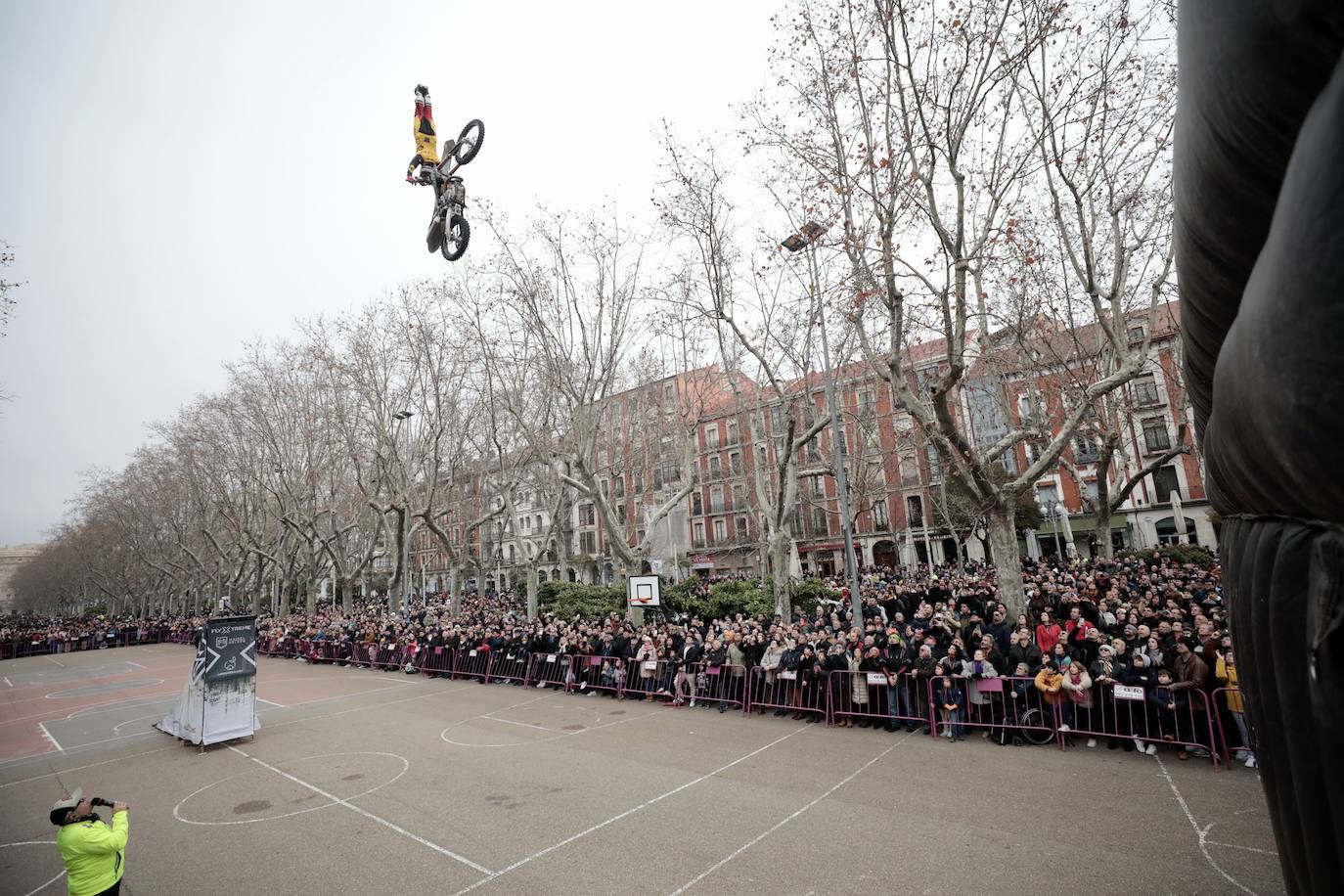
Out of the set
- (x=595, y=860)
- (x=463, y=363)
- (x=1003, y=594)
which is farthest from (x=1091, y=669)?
(x=463, y=363)

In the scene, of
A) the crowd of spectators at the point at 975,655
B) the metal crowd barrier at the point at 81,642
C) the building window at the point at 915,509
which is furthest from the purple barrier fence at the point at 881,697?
the metal crowd barrier at the point at 81,642

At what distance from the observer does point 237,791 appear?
378 inches

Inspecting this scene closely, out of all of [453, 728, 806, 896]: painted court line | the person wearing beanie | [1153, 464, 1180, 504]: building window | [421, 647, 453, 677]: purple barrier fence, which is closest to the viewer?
the person wearing beanie

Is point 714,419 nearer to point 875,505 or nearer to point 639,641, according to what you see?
→ point 875,505

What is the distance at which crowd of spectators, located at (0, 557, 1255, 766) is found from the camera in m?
8.91

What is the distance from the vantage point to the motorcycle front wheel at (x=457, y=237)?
10.4m

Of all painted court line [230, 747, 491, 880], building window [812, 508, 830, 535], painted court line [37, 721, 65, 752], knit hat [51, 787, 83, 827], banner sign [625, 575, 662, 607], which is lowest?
painted court line [37, 721, 65, 752]

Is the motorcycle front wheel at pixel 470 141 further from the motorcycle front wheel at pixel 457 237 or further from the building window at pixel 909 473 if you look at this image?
the building window at pixel 909 473

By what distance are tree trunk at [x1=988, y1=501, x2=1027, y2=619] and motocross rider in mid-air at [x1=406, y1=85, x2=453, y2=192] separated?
39.6 feet

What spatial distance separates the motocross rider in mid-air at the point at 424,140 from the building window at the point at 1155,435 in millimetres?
39333

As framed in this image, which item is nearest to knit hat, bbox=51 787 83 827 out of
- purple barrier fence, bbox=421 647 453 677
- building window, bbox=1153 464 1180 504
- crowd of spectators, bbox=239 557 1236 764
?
crowd of spectators, bbox=239 557 1236 764

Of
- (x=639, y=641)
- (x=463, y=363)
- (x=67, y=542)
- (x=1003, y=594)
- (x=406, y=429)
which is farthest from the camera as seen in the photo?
(x=67, y=542)

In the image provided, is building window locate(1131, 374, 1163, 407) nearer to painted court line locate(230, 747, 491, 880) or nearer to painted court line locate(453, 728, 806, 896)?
painted court line locate(453, 728, 806, 896)

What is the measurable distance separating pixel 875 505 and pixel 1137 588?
1094 inches
